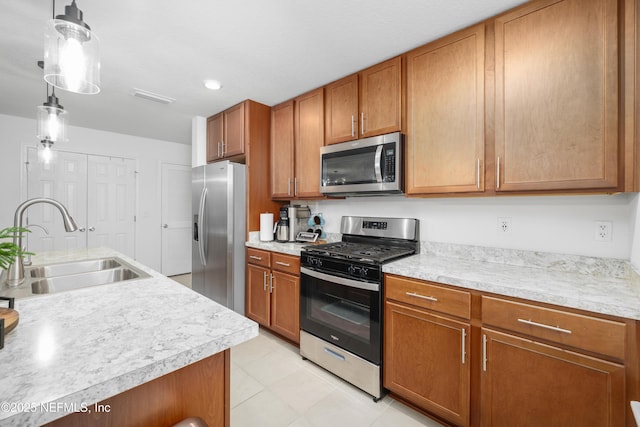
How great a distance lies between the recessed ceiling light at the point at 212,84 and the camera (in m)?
2.52

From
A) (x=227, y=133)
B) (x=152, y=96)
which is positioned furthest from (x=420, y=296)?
(x=152, y=96)

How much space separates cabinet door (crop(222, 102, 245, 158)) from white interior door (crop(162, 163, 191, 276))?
2305 mm

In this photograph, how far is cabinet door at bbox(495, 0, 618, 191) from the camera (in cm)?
133

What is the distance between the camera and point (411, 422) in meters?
1.63

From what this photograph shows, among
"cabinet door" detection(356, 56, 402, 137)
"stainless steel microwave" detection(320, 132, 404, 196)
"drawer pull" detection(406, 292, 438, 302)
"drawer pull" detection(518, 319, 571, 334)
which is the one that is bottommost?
"drawer pull" detection(518, 319, 571, 334)

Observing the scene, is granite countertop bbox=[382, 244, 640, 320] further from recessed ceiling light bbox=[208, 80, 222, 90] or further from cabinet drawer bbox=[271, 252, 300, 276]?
recessed ceiling light bbox=[208, 80, 222, 90]

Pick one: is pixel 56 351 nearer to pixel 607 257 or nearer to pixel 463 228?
pixel 463 228

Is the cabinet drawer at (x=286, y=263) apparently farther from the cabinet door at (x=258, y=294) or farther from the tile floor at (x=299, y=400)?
the tile floor at (x=299, y=400)

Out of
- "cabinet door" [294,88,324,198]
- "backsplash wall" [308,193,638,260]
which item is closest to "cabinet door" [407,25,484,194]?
"backsplash wall" [308,193,638,260]

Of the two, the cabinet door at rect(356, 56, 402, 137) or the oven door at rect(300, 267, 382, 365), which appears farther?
the cabinet door at rect(356, 56, 402, 137)

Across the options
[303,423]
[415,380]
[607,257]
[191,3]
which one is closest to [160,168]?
[191,3]

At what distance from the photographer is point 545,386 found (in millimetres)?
1230

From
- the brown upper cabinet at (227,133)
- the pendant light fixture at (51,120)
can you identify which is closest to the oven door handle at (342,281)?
the brown upper cabinet at (227,133)

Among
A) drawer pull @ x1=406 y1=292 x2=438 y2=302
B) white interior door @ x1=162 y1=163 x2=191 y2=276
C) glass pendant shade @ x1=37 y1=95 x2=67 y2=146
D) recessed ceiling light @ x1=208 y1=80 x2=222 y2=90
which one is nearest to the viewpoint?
drawer pull @ x1=406 y1=292 x2=438 y2=302
